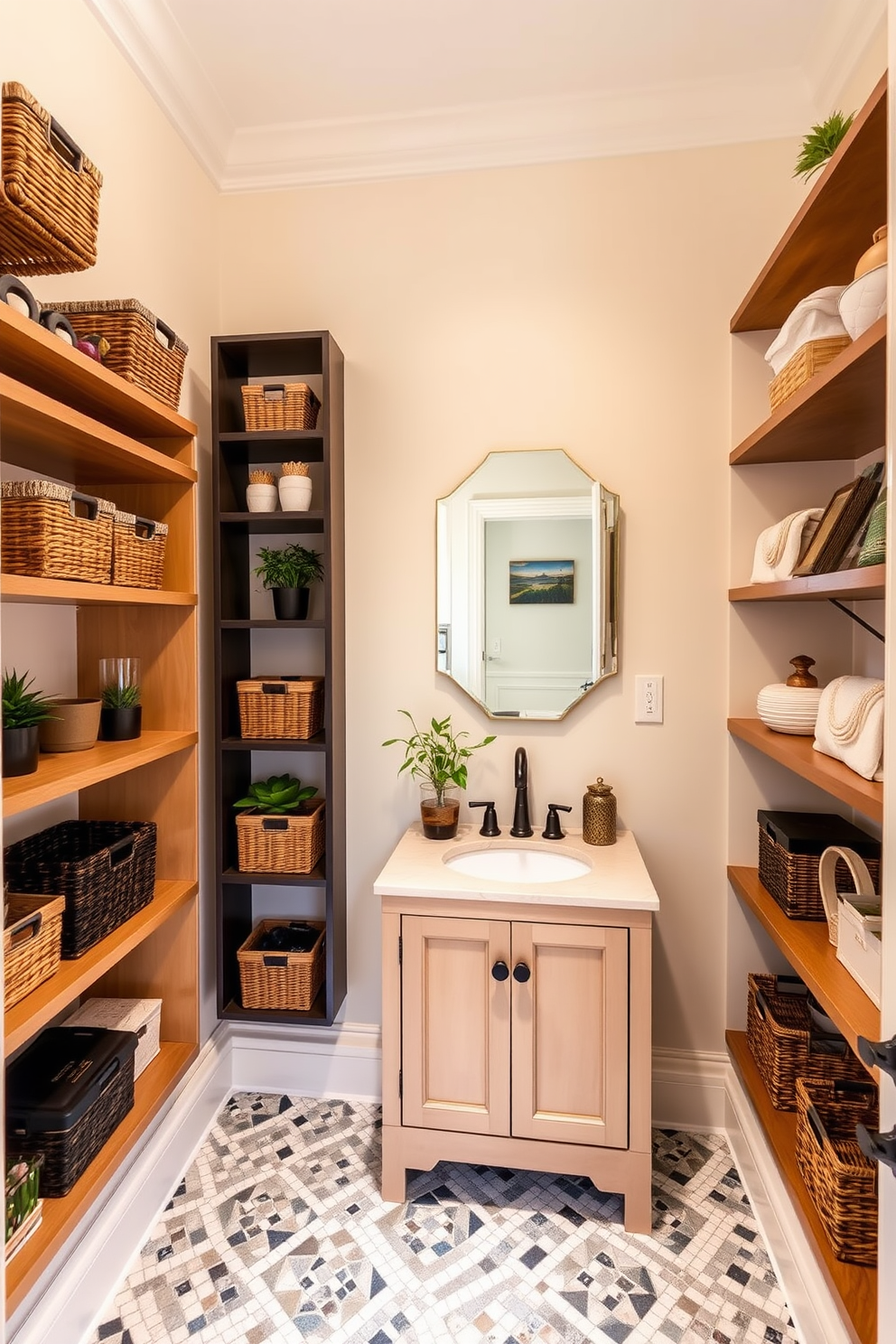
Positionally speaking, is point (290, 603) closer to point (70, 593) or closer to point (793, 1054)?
point (70, 593)

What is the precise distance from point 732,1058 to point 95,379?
218 cm

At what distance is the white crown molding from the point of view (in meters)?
1.55

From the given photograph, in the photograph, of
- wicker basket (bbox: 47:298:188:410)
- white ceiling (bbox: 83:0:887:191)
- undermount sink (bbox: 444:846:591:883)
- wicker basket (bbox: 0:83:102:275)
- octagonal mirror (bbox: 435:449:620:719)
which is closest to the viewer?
wicker basket (bbox: 0:83:102:275)

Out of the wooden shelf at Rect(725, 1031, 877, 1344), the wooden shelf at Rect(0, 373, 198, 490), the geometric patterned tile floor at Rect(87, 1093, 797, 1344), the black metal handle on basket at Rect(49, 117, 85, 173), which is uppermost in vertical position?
the black metal handle on basket at Rect(49, 117, 85, 173)

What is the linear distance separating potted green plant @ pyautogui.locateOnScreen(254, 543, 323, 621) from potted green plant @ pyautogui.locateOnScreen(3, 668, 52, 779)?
72 centimetres

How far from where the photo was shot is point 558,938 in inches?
61.8

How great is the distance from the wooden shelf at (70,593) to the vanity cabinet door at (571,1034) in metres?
1.07

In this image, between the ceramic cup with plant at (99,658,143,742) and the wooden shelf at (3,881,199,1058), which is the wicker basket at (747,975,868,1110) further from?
the ceramic cup with plant at (99,658,143,742)

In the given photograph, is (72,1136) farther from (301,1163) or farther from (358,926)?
(358,926)

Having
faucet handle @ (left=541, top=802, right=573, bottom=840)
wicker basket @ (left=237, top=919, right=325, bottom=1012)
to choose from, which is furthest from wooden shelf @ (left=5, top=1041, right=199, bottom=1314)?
faucet handle @ (left=541, top=802, right=573, bottom=840)

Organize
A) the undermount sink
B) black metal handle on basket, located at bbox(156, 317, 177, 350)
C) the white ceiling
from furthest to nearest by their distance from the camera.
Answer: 1. the undermount sink
2. the white ceiling
3. black metal handle on basket, located at bbox(156, 317, 177, 350)

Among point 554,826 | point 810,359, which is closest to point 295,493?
point 554,826

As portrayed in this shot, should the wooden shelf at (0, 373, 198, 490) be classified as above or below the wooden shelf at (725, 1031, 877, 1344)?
above

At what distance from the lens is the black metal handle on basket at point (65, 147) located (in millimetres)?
1073
